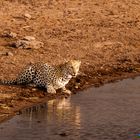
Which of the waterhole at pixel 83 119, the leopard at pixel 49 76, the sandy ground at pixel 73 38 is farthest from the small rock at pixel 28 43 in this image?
the waterhole at pixel 83 119

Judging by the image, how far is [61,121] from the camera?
14.9 meters

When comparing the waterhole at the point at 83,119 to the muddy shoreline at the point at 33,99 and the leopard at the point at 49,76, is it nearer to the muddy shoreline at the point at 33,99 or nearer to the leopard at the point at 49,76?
the muddy shoreline at the point at 33,99

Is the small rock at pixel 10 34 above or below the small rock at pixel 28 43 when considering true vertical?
A: above

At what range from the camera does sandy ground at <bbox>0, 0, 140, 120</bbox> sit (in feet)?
60.9

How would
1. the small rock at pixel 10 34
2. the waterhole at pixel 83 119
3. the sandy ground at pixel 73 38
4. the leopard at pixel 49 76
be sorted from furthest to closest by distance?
1. the small rock at pixel 10 34
2. the sandy ground at pixel 73 38
3. the leopard at pixel 49 76
4. the waterhole at pixel 83 119

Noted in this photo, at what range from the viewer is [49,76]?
17.5m

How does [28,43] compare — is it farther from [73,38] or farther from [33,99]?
[33,99]

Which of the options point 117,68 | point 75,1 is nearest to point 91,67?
point 117,68

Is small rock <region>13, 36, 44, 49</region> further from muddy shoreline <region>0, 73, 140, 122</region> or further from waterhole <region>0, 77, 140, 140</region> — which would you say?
waterhole <region>0, 77, 140, 140</region>

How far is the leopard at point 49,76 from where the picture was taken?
1742 cm

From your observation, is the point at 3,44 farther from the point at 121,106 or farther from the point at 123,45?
the point at 121,106

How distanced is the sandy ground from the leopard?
9.0 inches

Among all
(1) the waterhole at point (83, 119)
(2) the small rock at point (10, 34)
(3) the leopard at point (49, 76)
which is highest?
(2) the small rock at point (10, 34)

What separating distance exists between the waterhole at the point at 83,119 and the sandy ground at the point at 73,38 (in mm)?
589
